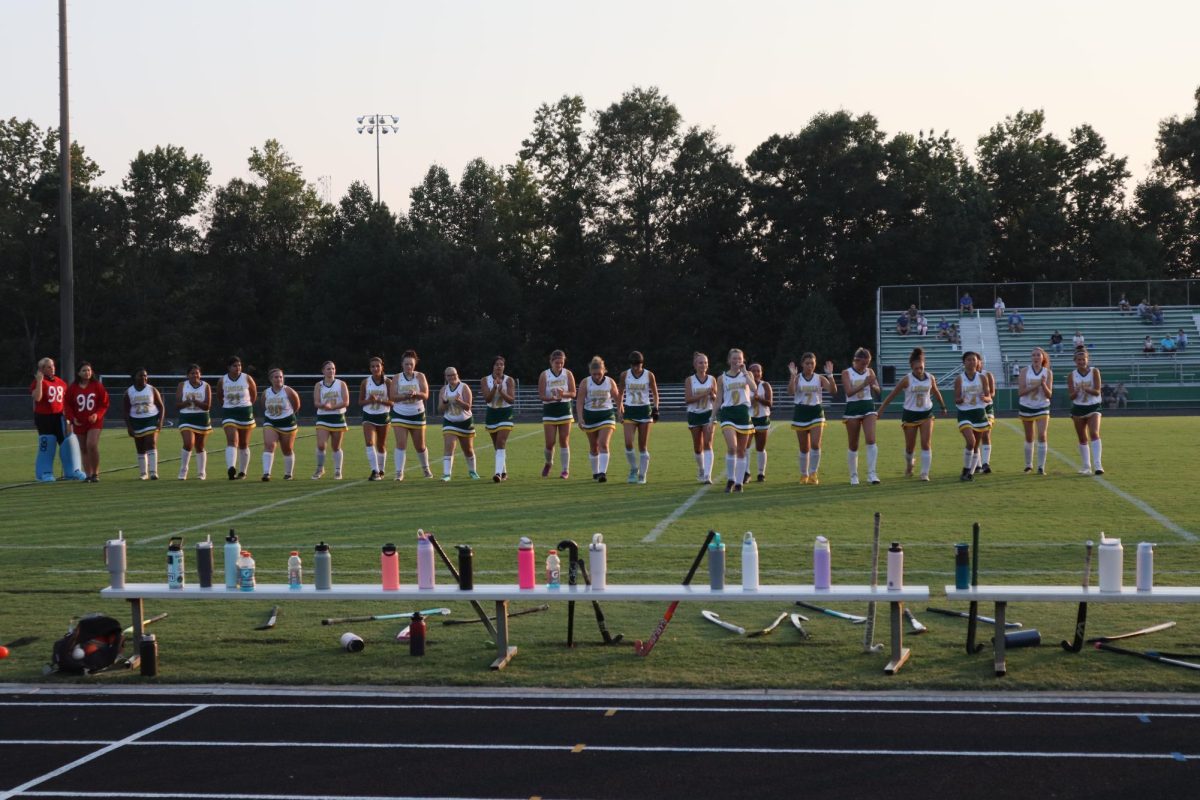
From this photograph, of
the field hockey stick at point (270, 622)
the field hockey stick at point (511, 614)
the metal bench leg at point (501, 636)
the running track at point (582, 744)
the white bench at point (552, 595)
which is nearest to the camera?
the running track at point (582, 744)

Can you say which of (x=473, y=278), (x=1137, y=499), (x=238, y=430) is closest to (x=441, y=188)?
(x=473, y=278)

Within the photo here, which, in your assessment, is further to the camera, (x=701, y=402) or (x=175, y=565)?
(x=701, y=402)

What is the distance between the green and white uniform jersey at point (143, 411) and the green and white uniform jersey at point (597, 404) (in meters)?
7.18

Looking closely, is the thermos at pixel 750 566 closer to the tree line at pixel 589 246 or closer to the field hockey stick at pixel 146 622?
the field hockey stick at pixel 146 622

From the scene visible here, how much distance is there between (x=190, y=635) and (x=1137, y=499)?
12.2 meters

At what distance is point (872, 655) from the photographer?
28.1 feet

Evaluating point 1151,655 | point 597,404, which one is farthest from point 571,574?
point 597,404

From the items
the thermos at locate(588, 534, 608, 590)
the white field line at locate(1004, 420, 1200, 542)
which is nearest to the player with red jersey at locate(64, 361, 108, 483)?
the thermos at locate(588, 534, 608, 590)

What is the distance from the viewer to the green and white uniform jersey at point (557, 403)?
65.2 feet

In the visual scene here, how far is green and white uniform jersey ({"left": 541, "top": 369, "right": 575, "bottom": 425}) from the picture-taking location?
19.9 meters

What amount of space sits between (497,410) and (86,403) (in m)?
6.65

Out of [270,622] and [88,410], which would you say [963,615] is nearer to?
[270,622]

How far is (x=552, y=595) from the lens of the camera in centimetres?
825

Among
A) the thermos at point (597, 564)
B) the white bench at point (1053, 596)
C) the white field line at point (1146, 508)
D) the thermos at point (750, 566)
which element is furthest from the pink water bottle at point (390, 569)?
the white field line at point (1146, 508)
